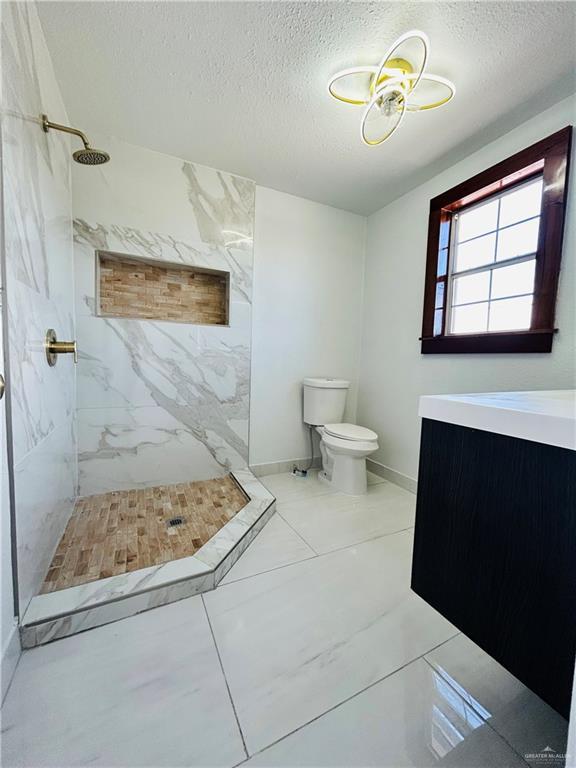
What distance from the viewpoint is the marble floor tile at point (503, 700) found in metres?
0.80

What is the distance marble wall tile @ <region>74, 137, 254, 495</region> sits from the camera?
73.7 inches

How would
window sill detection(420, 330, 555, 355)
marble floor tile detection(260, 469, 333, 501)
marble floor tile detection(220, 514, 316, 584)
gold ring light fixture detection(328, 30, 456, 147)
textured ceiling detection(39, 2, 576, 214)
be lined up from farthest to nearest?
marble floor tile detection(260, 469, 333, 501) → window sill detection(420, 330, 555, 355) → marble floor tile detection(220, 514, 316, 584) → gold ring light fixture detection(328, 30, 456, 147) → textured ceiling detection(39, 2, 576, 214)

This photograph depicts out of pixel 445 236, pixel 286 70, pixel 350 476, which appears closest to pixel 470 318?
pixel 445 236

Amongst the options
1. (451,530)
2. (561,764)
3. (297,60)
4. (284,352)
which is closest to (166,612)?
(451,530)

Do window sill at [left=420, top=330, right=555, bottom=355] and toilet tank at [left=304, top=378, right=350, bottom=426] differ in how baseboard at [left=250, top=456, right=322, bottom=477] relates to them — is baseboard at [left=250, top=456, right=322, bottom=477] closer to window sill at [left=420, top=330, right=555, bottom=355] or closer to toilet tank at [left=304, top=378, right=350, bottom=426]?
toilet tank at [left=304, top=378, right=350, bottom=426]

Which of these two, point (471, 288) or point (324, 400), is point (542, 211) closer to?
point (471, 288)

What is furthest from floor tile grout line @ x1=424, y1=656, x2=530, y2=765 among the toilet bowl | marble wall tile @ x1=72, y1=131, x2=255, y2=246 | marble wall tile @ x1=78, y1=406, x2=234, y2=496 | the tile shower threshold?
marble wall tile @ x1=72, y1=131, x2=255, y2=246

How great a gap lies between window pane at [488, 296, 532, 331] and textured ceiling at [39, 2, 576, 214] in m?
0.94

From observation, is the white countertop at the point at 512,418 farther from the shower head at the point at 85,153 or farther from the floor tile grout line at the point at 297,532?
the shower head at the point at 85,153

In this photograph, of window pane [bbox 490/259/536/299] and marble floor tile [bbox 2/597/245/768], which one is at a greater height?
window pane [bbox 490/259/536/299]

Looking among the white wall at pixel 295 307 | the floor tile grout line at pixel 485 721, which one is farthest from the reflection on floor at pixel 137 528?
the floor tile grout line at pixel 485 721

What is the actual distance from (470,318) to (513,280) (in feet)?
1.02

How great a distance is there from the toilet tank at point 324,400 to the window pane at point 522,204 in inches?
56.2

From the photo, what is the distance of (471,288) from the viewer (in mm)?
1954
